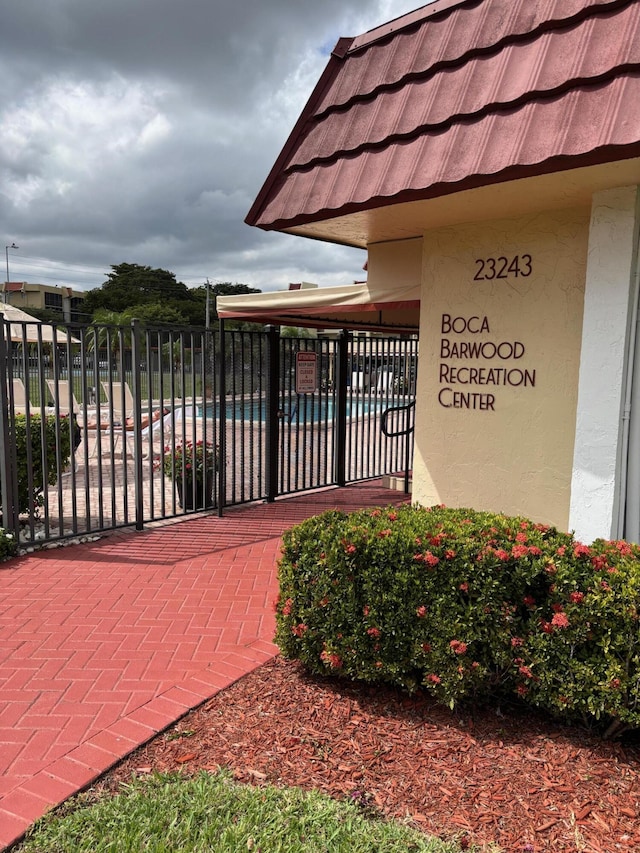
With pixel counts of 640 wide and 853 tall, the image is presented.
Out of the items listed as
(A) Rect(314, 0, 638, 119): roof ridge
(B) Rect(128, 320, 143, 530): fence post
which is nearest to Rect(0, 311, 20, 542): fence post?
(B) Rect(128, 320, 143, 530): fence post

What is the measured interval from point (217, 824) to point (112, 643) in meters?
2.00

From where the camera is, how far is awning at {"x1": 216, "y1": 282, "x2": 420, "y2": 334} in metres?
5.59

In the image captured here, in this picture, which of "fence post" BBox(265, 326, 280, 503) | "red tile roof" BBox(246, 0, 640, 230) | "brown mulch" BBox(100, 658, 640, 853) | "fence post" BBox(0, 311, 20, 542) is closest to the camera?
"brown mulch" BBox(100, 658, 640, 853)

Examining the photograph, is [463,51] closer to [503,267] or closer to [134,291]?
[503,267]

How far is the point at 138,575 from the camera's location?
17.7 ft

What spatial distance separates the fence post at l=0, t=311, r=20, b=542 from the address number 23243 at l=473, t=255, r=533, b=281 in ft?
13.4

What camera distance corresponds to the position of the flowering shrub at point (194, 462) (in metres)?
7.29

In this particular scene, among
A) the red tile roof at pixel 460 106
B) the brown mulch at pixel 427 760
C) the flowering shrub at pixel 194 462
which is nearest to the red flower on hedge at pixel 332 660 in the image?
the brown mulch at pixel 427 760

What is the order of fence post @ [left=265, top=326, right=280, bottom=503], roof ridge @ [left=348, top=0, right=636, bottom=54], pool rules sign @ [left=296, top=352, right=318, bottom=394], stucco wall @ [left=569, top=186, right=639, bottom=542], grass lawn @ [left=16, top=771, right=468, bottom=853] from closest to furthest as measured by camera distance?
grass lawn @ [left=16, top=771, right=468, bottom=853]
stucco wall @ [left=569, top=186, right=639, bottom=542]
roof ridge @ [left=348, top=0, right=636, bottom=54]
fence post @ [left=265, top=326, right=280, bottom=503]
pool rules sign @ [left=296, top=352, right=318, bottom=394]

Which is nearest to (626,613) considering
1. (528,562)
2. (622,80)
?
(528,562)

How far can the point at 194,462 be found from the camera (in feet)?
23.8

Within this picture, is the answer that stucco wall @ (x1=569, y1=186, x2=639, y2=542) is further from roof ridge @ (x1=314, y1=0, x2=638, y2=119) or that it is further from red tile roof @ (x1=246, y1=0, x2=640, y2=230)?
roof ridge @ (x1=314, y1=0, x2=638, y2=119)

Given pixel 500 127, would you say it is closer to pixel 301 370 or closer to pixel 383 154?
pixel 383 154

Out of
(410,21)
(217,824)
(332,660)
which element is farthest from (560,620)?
(410,21)
